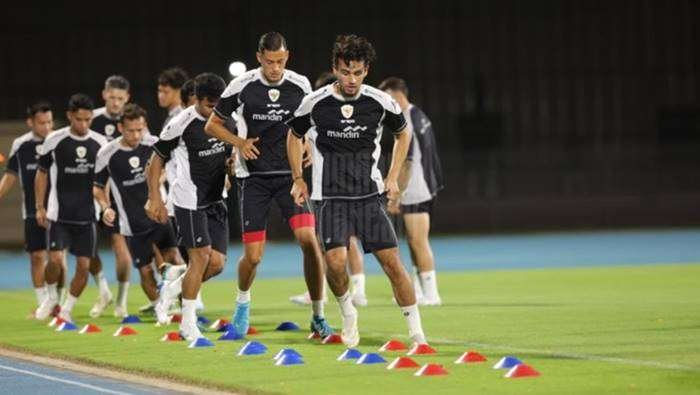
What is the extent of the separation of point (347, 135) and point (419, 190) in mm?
4869

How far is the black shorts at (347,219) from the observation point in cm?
1152

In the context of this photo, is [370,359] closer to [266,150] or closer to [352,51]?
[352,51]

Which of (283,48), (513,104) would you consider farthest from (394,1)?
(283,48)

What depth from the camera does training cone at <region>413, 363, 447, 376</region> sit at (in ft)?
32.8

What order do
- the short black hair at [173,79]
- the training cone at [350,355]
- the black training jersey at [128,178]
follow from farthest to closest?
the short black hair at [173,79], the black training jersey at [128,178], the training cone at [350,355]

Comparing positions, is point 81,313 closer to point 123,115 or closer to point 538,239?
point 123,115

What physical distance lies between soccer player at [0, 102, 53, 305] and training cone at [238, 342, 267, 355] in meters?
5.00

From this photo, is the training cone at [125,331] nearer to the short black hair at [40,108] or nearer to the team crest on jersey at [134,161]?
the team crest on jersey at [134,161]

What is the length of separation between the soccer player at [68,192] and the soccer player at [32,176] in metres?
0.67

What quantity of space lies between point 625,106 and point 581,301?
2413 centimetres

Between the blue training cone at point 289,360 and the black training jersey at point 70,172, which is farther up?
the black training jersey at point 70,172

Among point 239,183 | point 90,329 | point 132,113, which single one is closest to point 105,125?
point 132,113

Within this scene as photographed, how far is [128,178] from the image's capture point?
15367mm

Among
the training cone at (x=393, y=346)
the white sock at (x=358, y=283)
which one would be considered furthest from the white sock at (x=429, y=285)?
the training cone at (x=393, y=346)
